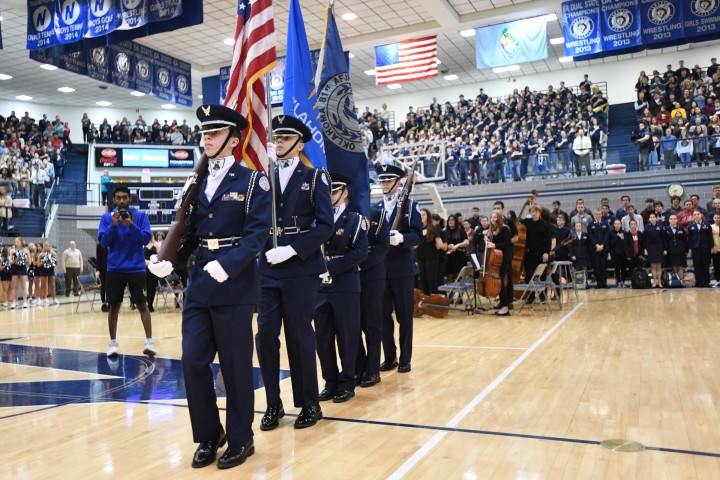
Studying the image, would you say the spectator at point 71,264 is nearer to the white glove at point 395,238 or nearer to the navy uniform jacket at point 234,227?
the white glove at point 395,238

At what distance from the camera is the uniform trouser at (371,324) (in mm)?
5383

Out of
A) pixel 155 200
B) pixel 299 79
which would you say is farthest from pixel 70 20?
pixel 155 200

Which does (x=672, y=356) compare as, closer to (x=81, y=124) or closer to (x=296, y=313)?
(x=296, y=313)

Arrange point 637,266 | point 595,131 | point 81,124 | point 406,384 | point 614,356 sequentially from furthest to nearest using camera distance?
point 81,124, point 595,131, point 637,266, point 614,356, point 406,384

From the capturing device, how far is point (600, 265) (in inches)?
597

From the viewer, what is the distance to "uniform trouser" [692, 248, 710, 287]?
1395cm

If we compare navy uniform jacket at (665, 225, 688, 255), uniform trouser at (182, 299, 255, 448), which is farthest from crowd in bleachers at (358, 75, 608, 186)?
uniform trouser at (182, 299, 255, 448)


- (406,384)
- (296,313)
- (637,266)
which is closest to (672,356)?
(406,384)

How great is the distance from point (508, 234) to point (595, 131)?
31.8 ft

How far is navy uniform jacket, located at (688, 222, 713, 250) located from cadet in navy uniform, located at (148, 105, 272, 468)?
13025 millimetres

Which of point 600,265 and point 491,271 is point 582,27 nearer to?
point 600,265

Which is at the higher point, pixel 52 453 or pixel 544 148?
pixel 544 148

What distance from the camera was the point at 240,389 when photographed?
3508mm

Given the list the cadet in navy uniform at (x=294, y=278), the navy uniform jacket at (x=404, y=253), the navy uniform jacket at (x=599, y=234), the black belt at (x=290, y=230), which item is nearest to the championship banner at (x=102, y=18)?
the navy uniform jacket at (x=404, y=253)
